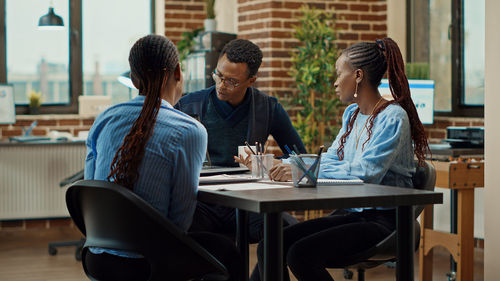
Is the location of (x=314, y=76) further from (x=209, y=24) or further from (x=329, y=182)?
(x=329, y=182)

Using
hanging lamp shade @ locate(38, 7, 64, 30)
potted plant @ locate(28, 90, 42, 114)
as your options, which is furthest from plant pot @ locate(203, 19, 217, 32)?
potted plant @ locate(28, 90, 42, 114)

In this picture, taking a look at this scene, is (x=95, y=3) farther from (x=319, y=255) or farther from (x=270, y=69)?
(x=319, y=255)

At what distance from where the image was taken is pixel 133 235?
1.90 m

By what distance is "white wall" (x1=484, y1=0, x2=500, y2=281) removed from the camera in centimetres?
311

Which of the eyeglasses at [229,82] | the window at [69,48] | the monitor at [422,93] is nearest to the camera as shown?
the eyeglasses at [229,82]

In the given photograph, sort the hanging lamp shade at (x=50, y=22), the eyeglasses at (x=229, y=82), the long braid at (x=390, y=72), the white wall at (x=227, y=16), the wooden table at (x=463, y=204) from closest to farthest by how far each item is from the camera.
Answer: the long braid at (x=390, y=72) → the eyeglasses at (x=229, y=82) → the wooden table at (x=463, y=204) → the hanging lamp shade at (x=50, y=22) → the white wall at (x=227, y=16)

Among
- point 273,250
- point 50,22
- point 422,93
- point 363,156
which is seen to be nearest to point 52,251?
point 50,22

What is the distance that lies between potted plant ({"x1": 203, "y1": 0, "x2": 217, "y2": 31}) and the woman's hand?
3.65 m

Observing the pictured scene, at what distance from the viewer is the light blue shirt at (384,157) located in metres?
2.37

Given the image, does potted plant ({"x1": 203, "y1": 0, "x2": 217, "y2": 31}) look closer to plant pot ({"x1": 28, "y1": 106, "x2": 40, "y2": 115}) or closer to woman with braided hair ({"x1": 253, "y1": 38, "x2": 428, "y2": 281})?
plant pot ({"x1": 28, "y1": 106, "x2": 40, "y2": 115})

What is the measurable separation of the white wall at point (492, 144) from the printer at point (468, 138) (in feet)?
3.45

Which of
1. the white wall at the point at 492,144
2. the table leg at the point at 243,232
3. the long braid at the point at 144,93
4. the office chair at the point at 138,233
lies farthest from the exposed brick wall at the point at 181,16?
the office chair at the point at 138,233

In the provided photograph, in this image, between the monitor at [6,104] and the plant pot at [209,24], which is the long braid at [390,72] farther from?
the monitor at [6,104]

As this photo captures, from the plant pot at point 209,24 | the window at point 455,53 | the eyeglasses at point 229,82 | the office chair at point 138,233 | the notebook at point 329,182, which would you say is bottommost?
the office chair at point 138,233
